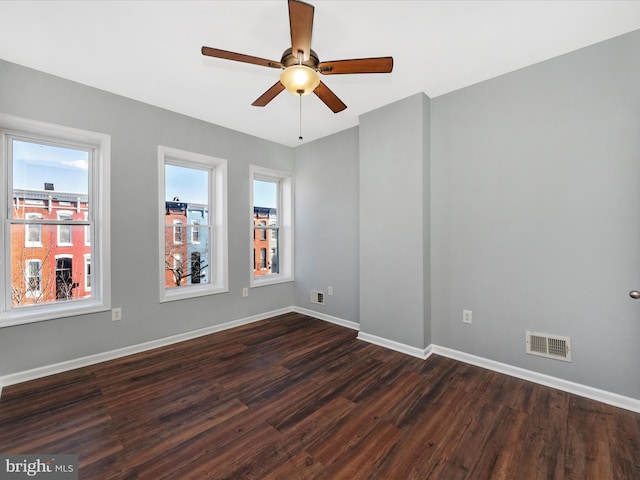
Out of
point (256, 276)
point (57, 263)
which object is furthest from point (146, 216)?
point (256, 276)

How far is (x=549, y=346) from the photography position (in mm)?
2312

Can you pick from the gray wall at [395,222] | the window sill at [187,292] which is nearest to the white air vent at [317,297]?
the gray wall at [395,222]

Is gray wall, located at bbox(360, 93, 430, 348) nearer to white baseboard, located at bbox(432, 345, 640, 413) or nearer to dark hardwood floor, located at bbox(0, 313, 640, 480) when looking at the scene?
white baseboard, located at bbox(432, 345, 640, 413)

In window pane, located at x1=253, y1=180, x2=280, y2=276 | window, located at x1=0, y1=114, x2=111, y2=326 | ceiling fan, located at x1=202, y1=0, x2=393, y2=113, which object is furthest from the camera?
window pane, located at x1=253, y1=180, x2=280, y2=276

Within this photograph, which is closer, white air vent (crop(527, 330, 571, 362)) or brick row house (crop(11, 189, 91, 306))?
white air vent (crop(527, 330, 571, 362))

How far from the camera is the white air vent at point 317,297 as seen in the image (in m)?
4.18

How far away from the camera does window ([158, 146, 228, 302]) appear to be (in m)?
3.38

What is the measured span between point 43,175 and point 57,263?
33.3 inches

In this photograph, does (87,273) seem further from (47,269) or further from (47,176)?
(47,176)

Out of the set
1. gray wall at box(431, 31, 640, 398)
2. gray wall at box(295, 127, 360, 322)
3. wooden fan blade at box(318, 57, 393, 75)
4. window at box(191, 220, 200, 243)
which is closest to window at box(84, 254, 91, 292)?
window at box(191, 220, 200, 243)

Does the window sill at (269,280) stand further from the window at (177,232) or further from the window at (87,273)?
the window at (87,273)

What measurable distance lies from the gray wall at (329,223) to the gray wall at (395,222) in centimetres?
44

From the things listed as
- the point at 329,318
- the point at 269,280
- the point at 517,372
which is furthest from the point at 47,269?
the point at 517,372

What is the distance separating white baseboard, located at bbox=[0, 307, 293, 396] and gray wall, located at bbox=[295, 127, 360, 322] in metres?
1.12
